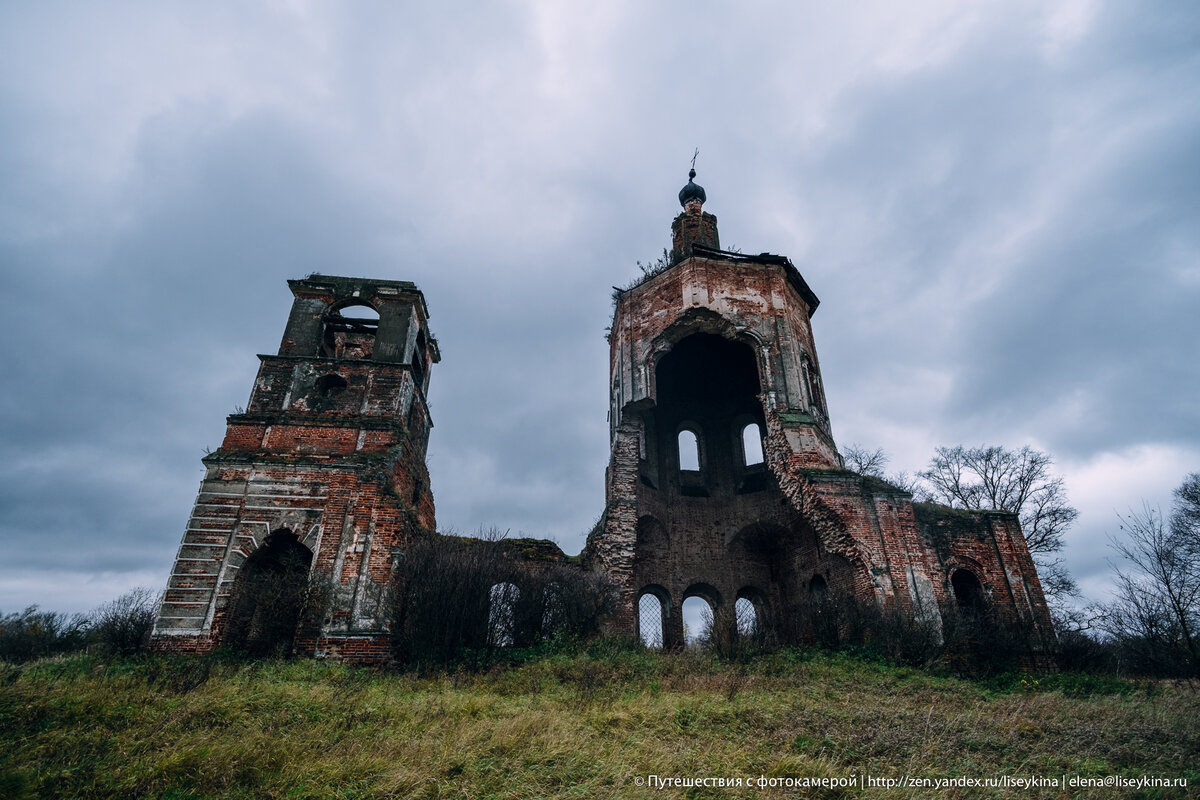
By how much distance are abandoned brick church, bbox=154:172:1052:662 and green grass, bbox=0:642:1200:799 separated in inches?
91.1

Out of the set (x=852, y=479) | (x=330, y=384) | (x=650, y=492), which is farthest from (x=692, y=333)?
(x=330, y=384)

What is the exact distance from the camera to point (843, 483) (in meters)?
13.6

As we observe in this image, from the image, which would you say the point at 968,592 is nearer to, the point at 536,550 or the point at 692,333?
the point at 692,333

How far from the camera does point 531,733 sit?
603cm

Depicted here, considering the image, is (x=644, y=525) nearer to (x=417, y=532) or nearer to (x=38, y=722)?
(x=417, y=532)

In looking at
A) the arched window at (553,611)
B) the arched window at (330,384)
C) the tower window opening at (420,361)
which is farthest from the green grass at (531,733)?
the tower window opening at (420,361)

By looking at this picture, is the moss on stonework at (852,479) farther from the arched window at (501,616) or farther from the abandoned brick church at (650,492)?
the arched window at (501,616)

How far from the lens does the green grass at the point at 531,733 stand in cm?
477

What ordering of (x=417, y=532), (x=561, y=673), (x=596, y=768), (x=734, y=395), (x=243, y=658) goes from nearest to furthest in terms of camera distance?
(x=596, y=768)
(x=561, y=673)
(x=243, y=658)
(x=417, y=532)
(x=734, y=395)

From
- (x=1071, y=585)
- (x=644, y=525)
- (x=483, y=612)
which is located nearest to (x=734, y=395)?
(x=644, y=525)

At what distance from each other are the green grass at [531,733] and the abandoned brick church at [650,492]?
91.1 inches

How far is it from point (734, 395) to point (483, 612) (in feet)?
39.4

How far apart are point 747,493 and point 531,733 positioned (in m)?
13.3

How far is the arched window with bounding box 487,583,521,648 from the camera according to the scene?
35.9 ft
